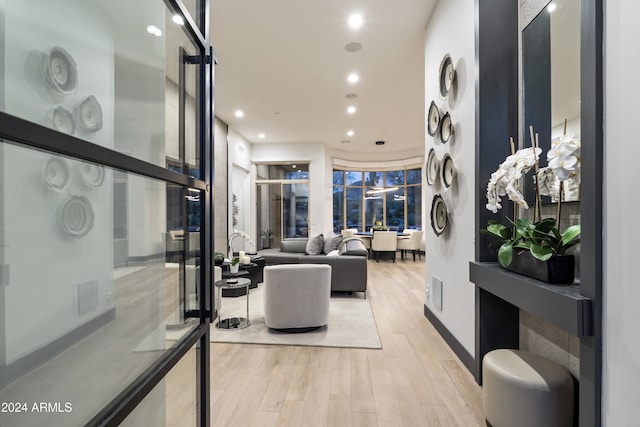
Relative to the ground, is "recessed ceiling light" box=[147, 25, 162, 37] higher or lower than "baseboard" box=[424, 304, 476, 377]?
higher

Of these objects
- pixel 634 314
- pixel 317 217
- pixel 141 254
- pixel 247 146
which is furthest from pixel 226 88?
pixel 634 314

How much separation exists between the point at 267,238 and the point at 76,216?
8.31 metres

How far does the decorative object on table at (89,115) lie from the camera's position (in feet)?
2.11

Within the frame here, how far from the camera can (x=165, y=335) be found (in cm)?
97

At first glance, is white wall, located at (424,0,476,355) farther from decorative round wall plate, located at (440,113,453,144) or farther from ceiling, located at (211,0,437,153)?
ceiling, located at (211,0,437,153)

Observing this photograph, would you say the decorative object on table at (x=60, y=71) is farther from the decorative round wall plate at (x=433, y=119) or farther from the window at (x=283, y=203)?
the window at (x=283, y=203)

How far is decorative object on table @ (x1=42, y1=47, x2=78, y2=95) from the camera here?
1.89 feet

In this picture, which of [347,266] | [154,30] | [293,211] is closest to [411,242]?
[293,211]

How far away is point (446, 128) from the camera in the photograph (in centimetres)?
280

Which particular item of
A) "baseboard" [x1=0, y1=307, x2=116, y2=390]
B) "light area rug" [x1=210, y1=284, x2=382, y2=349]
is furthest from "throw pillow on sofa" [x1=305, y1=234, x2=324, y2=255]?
"baseboard" [x1=0, y1=307, x2=116, y2=390]

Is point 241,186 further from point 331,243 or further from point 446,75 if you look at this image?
point 446,75

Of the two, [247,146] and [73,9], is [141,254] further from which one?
[247,146]

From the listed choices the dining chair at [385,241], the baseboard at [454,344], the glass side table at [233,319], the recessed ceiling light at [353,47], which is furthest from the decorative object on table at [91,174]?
the dining chair at [385,241]

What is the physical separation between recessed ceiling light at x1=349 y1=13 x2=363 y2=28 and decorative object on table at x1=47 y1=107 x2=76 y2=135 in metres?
3.26
